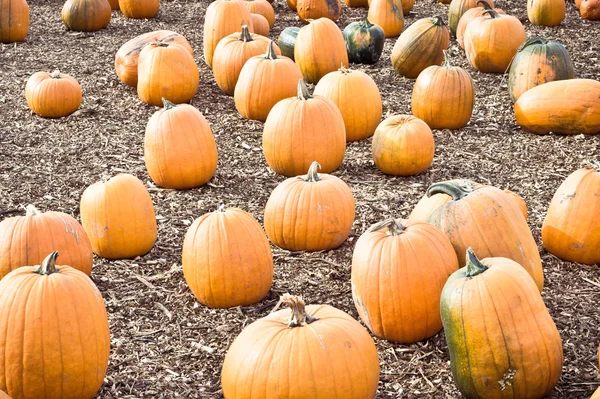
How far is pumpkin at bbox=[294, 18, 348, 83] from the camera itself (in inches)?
322

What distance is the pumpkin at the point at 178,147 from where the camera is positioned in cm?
582

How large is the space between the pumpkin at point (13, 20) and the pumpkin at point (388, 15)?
14.6ft

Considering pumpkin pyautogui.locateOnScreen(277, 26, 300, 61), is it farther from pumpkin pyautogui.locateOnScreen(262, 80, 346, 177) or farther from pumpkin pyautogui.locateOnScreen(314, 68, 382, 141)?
pumpkin pyautogui.locateOnScreen(262, 80, 346, 177)

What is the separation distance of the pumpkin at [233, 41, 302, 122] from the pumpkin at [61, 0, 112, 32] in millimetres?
4036

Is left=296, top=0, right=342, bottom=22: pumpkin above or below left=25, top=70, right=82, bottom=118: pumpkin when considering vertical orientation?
above

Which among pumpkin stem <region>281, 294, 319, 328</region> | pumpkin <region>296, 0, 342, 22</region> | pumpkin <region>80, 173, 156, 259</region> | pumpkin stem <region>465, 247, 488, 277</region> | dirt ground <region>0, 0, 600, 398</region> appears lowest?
dirt ground <region>0, 0, 600, 398</region>

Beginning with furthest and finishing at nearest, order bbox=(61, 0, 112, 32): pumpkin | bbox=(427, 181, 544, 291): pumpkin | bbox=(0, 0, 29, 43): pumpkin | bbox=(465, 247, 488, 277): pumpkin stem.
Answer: bbox=(61, 0, 112, 32): pumpkin
bbox=(0, 0, 29, 43): pumpkin
bbox=(427, 181, 544, 291): pumpkin
bbox=(465, 247, 488, 277): pumpkin stem

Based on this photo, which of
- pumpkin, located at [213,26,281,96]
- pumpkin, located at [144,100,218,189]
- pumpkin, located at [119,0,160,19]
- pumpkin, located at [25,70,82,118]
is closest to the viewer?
pumpkin, located at [144,100,218,189]

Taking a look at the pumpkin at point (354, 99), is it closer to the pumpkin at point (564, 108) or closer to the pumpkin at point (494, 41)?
the pumpkin at point (564, 108)

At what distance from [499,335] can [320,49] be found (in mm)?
5301

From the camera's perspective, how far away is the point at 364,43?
8891 millimetres

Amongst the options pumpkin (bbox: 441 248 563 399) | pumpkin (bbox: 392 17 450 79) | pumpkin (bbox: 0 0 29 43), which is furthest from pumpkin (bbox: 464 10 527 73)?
pumpkin (bbox: 0 0 29 43)

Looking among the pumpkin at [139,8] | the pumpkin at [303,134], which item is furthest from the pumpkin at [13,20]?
the pumpkin at [303,134]

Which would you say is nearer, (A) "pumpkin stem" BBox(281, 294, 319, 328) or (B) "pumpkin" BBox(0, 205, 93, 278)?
(A) "pumpkin stem" BBox(281, 294, 319, 328)
